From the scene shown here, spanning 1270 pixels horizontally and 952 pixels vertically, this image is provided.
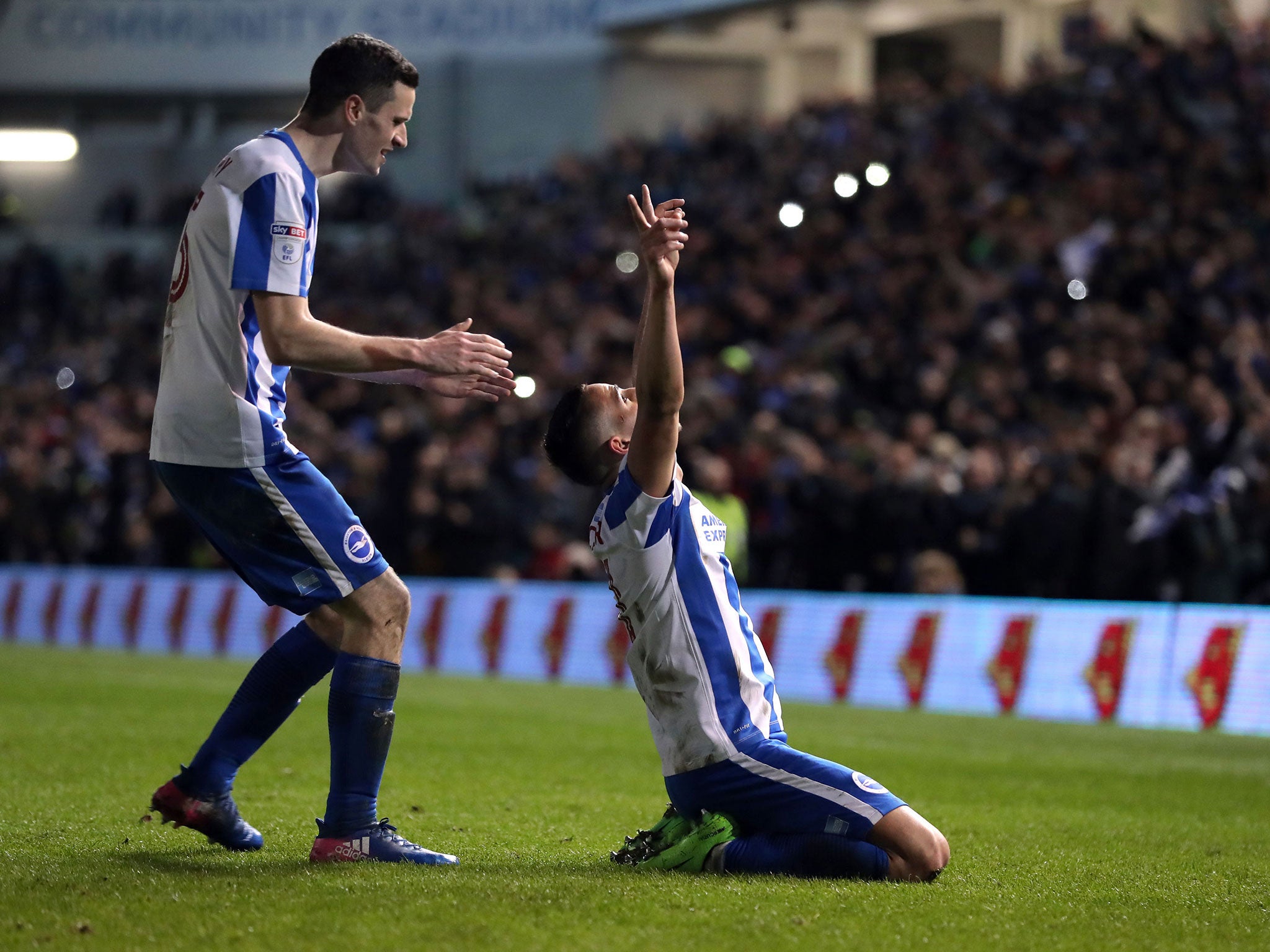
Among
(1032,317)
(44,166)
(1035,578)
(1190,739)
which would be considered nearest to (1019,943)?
(1190,739)

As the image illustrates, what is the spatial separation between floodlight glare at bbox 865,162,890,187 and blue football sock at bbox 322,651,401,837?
1827 cm

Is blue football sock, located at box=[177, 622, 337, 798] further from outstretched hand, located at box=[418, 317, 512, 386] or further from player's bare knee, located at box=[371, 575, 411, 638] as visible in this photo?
outstretched hand, located at box=[418, 317, 512, 386]

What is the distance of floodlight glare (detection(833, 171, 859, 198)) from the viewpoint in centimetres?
2314

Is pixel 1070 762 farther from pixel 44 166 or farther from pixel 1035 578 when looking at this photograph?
pixel 44 166

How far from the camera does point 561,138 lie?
124 feet

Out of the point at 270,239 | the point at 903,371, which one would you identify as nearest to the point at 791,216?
the point at 903,371

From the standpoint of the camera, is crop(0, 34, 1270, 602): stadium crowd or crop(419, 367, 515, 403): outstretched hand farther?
crop(0, 34, 1270, 602): stadium crowd

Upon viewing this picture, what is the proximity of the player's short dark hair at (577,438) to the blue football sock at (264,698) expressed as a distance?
40.8 inches

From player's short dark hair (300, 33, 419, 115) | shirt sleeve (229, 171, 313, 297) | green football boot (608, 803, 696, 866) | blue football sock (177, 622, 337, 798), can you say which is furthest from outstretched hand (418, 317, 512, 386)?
green football boot (608, 803, 696, 866)

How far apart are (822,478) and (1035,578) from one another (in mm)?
2272

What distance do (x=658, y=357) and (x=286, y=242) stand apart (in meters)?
1.18

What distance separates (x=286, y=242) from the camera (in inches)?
207

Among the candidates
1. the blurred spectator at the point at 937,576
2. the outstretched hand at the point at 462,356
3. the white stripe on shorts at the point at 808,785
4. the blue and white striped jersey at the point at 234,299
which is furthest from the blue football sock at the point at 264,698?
the blurred spectator at the point at 937,576

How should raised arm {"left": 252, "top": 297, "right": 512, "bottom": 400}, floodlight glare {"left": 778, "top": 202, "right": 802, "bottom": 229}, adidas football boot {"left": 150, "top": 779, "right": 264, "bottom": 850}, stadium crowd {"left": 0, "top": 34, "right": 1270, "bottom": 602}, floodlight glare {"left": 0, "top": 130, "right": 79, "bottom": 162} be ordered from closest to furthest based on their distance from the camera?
1. raised arm {"left": 252, "top": 297, "right": 512, "bottom": 400}
2. adidas football boot {"left": 150, "top": 779, "right": 264, "bottom": 850}
3. stadium crowd {"left": 0, "top": 34, "right": 1270, "bottom": 602}
4. floodlight glare {"left": 778, "top": 202, "right": 802, "bottom": 229}
5. floodlight glare {"left": 0, "top": 130, "right": 79, "bottom": 162}
